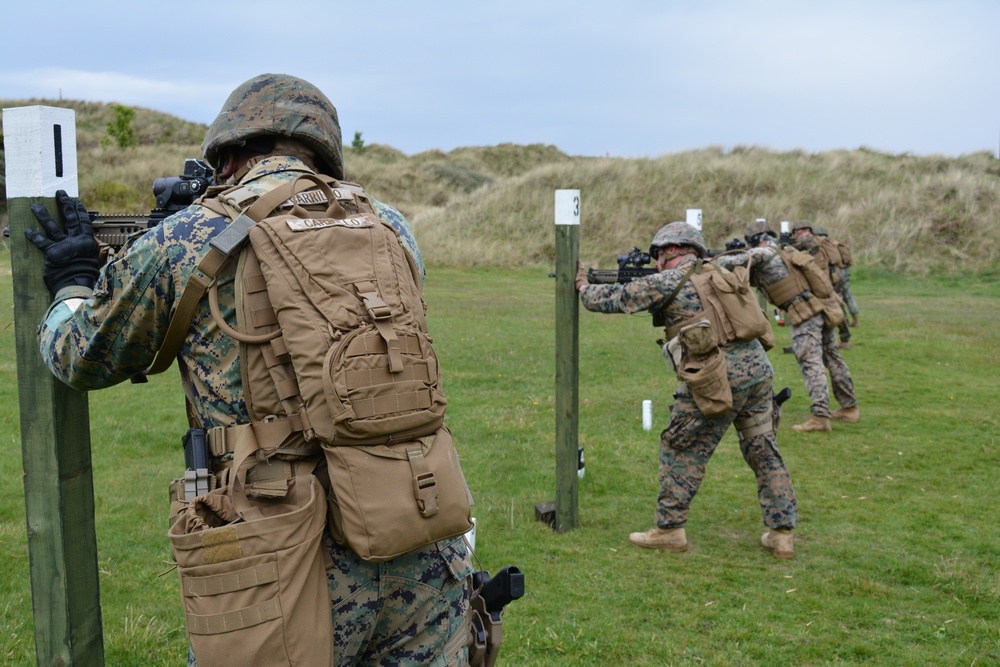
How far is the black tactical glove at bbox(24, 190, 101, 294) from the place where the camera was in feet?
8.94

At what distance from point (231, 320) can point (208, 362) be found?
0.46ft

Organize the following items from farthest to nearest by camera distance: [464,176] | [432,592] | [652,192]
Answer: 1. [464,176]
2. [652,192]
3. [432,592]

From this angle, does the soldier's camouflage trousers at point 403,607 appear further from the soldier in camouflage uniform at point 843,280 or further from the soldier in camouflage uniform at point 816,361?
Result: the soldier in camouflage uniform at point 843,280

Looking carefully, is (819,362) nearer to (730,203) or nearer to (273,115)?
(273,115)

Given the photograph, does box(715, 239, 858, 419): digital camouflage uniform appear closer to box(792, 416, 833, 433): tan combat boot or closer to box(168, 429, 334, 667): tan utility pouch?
box(792, 416, 833, 433): tan combat boot

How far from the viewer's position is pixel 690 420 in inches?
243

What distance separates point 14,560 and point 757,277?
6.88 m

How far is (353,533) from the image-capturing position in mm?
2266

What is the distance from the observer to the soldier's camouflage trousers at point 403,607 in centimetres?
238

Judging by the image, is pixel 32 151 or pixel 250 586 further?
pixel 32 151

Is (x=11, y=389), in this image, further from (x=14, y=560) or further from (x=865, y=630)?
(x=865, y=630)

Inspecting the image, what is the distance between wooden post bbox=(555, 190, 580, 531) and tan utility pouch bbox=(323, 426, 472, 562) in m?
3.92

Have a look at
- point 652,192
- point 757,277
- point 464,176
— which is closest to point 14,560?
point 757,277

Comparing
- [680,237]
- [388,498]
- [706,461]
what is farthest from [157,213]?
[706,461]
